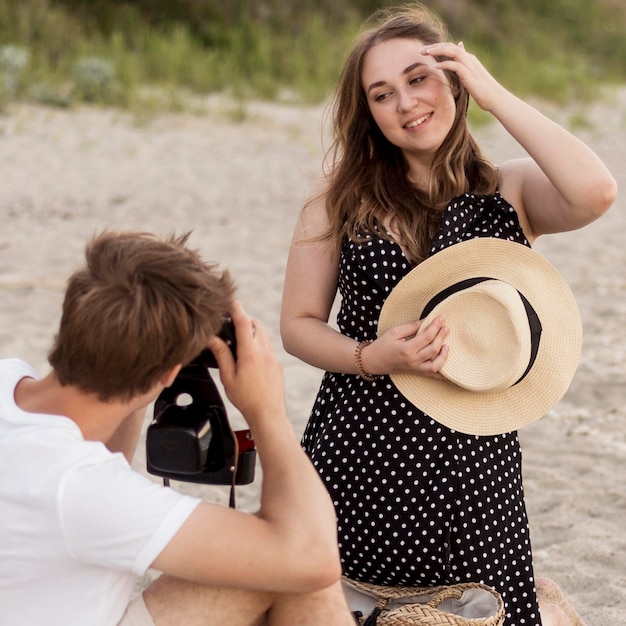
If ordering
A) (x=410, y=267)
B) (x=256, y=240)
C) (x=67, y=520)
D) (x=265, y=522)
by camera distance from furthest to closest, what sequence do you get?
1. (x=256, y=240)
2. (x=410, y=267)
3. (x=265, y=522)
4. (x=67, y=520)

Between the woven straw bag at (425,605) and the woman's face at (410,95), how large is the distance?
1.20 metres

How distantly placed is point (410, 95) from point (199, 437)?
1.23m

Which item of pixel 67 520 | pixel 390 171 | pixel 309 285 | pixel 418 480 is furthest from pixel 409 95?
pixel 67 520

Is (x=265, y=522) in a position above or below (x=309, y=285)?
below

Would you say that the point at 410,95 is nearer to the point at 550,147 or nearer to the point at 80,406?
the point at 550,147

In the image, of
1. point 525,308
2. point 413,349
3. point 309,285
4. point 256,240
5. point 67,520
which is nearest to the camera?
point 67,520

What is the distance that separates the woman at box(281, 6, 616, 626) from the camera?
2.66 meters

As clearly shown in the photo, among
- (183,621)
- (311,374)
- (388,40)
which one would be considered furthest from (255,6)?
(183,621)

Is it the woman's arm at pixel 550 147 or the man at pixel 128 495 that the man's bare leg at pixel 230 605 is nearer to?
the man at pixel 128 495

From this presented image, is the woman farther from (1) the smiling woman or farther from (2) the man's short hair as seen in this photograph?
(2) the man's short hair

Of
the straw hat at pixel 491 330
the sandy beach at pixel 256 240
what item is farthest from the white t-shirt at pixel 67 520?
the sandy beach at pixel 256 240

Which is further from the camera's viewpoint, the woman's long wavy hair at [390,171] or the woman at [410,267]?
the woman's long wavy hair at [390,171]

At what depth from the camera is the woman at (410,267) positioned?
2.66 meters

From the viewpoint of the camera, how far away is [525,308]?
267 centimetres
